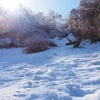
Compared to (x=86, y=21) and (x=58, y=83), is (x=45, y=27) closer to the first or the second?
(x=86, y=21)

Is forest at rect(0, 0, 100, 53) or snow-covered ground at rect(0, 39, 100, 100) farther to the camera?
forest at rect(0, 0, 100, 53)

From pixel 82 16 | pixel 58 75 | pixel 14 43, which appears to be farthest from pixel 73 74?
pixel 14 43

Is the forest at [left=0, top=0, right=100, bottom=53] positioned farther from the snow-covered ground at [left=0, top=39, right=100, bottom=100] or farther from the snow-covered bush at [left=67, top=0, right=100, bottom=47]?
the snow-covered ground at [left=0, top=39, right=100, bottom=100]

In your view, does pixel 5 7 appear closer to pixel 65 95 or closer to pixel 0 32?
pixel 0 32

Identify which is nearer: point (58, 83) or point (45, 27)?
point (58, 83)

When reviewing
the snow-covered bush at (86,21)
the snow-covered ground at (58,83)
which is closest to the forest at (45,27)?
the snow-covered bush at (86,21)

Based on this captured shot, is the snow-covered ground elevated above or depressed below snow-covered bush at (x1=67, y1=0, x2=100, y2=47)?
below

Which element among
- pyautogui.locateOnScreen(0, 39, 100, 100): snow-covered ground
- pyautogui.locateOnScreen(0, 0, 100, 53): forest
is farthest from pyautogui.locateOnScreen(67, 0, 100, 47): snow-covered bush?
pyautogui.locateOnScreen(0, 39, 100, 100): snow-covered ground

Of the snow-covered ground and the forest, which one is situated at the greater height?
the forest

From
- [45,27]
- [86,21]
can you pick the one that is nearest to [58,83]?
[86,21]

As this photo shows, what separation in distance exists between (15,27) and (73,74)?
38.5ft

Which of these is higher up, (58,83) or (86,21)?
(86,21)

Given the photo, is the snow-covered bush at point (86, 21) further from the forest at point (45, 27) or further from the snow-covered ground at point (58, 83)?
the snow-covered ground at point (58, 83)

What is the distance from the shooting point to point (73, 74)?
5.82 meters
